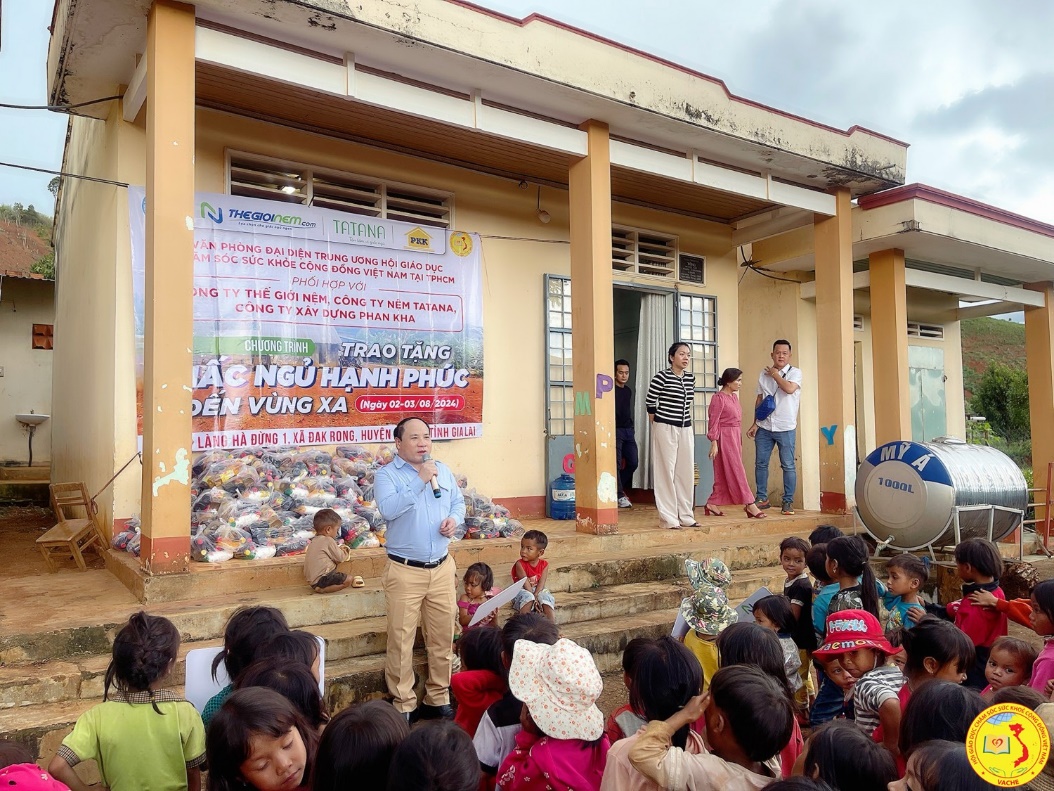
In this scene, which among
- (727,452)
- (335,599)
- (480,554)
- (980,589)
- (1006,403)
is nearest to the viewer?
(980,589)

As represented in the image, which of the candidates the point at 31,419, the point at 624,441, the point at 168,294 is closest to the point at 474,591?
the point at 168,294

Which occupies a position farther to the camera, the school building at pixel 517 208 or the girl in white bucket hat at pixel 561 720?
the school building at pixel 517 208

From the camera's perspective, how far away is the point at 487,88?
5.90 metres

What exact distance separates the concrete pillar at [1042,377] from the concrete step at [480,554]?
5909 mm

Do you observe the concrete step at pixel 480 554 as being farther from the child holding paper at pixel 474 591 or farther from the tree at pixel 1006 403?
the tree at pixel 1006 403

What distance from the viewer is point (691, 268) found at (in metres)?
9.13

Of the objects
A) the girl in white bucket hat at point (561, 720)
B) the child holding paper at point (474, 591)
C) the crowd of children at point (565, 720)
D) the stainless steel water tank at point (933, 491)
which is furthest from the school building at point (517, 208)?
the girl in white bucket hat at point (561, 720)

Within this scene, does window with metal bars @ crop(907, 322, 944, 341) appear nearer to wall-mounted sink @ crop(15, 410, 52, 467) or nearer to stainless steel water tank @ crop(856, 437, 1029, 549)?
stainless steel water tank @ crop(856, 437, 1029, 549)

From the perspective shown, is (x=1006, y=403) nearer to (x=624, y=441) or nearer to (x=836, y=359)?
(x=836, y=359)

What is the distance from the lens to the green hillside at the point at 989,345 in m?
44.2

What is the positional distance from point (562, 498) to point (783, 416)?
2.43m

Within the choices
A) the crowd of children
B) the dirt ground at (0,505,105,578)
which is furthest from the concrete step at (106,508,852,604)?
the crowd of children

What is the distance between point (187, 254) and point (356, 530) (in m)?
2.27

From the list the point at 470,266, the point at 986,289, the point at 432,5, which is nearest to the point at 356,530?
the point at 470,266
